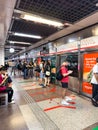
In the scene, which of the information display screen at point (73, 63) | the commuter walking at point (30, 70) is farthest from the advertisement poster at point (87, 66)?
the commuter walking at point (30, 70)

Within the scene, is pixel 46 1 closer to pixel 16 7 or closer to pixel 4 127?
pixel 16 7

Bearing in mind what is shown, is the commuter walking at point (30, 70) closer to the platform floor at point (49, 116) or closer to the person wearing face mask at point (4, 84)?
the person wearing face mask at point (4, 84)

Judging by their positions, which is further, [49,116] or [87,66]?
[87,66]

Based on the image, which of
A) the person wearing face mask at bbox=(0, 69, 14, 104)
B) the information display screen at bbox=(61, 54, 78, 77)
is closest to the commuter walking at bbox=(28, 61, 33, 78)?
the information display screen at bbox=(61, 54, 78, 77)

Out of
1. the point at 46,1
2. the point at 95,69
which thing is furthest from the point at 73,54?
→ the point at 46,1

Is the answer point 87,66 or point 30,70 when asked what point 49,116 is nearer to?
point 87,66

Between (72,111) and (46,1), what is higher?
(46,1)

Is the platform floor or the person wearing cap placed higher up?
the person wearing cap

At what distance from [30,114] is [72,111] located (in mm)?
1227

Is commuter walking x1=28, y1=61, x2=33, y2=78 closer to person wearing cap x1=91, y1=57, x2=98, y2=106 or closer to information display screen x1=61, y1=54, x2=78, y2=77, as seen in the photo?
information display screen x1=61, y1=54, x2=78, y2=77

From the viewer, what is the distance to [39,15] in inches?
134

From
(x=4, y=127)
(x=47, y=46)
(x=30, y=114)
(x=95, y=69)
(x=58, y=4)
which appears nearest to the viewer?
(x=4, y=127)

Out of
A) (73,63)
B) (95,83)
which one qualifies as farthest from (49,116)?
(73,63)

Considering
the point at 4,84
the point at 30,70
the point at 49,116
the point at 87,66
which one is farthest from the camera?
the point at 30,70
